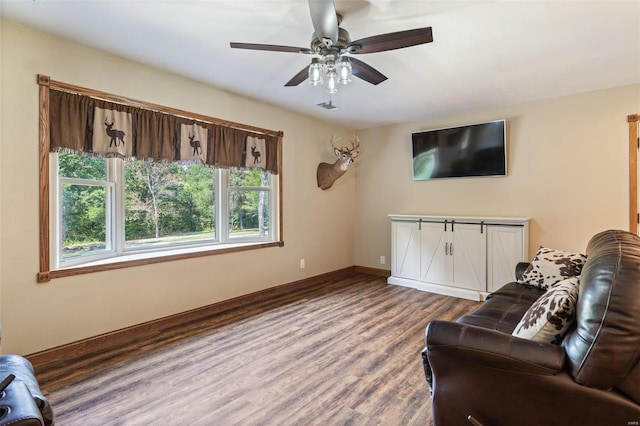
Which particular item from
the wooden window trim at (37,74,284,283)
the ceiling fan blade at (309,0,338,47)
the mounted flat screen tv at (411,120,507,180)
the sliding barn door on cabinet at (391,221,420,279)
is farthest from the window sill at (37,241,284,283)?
the mounted flat screen tv at (411,120,507,180)

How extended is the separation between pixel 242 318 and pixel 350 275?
8.28 feet

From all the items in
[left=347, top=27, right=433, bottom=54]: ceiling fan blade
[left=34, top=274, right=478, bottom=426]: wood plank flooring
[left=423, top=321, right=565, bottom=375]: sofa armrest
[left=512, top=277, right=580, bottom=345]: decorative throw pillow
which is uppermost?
[left=347, top=27, right=433, bottom=54]: ceiling fan blade

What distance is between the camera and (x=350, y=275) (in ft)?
18.4

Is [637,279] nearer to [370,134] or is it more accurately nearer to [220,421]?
[220,421]

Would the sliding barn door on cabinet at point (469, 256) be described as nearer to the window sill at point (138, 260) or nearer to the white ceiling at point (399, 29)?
the white ceiling at point (399, 29)

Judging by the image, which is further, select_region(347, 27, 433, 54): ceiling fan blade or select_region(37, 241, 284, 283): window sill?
select_region(37, 241, 284, 283): window sill

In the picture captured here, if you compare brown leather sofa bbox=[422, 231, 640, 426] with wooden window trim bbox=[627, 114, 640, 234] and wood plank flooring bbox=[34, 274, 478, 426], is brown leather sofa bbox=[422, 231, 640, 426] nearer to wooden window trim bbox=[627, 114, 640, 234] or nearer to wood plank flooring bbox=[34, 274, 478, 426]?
wood plank flooring bbox=[34, 274, 478, 426]

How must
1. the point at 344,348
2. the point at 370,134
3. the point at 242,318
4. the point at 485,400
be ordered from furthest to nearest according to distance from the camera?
1. the point at 370,134
2. the point at 242,318
3. the point at 344,348
4. the point at 485,400

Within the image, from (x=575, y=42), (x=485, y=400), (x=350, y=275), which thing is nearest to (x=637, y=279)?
(x=485, y=400)

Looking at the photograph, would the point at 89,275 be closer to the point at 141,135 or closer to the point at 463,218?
the point at 141,135

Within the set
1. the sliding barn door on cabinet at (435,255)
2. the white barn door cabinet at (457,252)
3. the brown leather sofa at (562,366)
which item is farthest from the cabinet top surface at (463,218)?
the brown leather sofa at (562,366)

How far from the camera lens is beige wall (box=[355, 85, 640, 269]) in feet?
12.0

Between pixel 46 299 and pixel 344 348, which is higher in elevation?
pixel 46 299

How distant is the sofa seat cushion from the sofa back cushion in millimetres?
769
